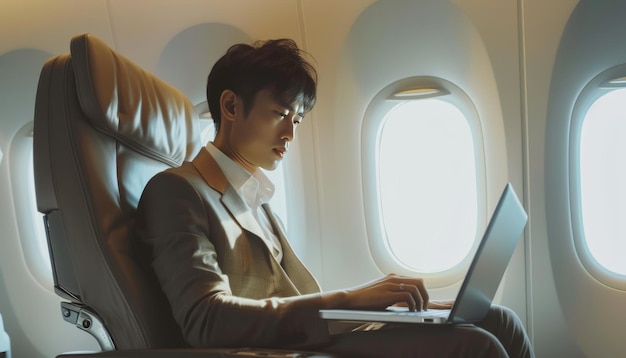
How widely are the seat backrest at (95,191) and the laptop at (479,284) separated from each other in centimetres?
39

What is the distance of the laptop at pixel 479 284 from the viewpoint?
1.22 m

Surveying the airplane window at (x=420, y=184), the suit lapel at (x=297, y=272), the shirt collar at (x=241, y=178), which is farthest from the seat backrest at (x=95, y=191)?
the airplane window at (x=420, y=184)

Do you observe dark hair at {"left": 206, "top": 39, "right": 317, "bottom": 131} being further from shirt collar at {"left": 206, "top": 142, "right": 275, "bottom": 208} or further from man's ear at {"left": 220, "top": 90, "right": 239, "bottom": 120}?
shirt collar at {"left": 206, "top": 142, "right": 275, "bottom": 208}

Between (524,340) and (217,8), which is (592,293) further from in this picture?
(217,8)

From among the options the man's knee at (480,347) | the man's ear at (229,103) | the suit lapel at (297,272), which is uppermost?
the man's ear at (229,103)

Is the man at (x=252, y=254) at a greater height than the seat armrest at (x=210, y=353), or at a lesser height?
greater

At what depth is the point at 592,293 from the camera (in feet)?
8.74

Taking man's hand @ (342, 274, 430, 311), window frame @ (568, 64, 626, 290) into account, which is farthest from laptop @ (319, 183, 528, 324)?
window frame @ (568, 64, 626, 290)

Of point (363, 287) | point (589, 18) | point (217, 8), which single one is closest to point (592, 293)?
point (589, 18)

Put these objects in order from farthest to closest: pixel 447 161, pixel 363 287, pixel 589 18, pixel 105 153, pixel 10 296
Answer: pixel 10 296 < pixel 447 161 < pixel 589 18 < pixel 105 153 < pixel 363 287

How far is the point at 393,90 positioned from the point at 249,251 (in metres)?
1.39

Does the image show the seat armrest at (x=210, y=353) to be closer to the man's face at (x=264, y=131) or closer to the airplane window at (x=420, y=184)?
the man's face at (x=264, y=131)

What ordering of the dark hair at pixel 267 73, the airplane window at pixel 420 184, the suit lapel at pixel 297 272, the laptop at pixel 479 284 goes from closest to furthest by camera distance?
the laptop at pixel 479 284 → the dark hair at pixel 267 73 → the suit lapel at pixel 297 272 → the airplane window at pixel 420 184

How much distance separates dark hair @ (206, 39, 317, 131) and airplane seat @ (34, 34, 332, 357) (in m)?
0.25
